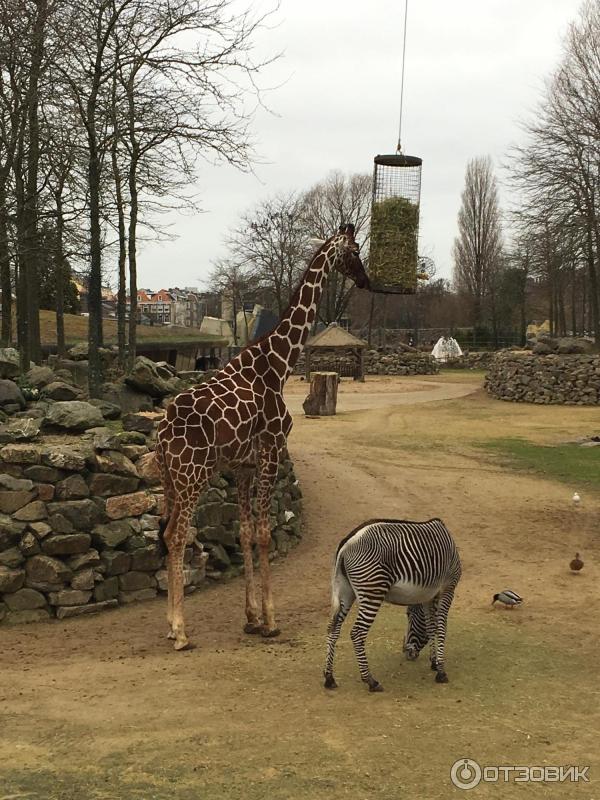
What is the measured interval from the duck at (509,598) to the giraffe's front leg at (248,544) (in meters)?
2.40

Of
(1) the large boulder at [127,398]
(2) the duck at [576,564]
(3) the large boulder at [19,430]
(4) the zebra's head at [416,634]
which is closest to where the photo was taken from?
(4) the zebra's head at [416,634]

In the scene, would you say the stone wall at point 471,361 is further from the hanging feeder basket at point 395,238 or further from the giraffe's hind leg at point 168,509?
the giraffe's hind leg at point 168,509

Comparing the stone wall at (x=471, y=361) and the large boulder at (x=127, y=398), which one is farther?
the stone wall at (x=471, y=361)

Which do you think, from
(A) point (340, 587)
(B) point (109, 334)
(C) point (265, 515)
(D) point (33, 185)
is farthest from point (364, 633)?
(B) point (109, 334)

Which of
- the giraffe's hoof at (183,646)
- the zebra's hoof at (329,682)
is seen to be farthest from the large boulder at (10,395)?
the zebra's hoof at (329,682)

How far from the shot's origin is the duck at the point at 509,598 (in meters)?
7.74

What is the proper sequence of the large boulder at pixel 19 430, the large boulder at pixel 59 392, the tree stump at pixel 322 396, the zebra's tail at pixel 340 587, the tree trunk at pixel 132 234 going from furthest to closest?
the tree stump at pixel 322 396
the tree trunk at pixel 132 234
the large boulder at pixel 59 392
the large boulder at pixel 19 430
the zebra's tail at pixel 340 587

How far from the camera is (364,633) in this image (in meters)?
5.70

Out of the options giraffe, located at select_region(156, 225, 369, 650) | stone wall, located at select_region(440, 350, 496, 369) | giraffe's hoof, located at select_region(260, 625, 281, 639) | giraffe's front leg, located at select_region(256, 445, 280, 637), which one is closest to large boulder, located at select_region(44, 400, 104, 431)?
giraffe, located at select_region(156, 225, 369, 650)

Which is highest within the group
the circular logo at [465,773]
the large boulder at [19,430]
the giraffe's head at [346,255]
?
the giraffe's head at [346,255]

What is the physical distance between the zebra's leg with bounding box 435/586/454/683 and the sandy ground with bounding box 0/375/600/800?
4.6 inches

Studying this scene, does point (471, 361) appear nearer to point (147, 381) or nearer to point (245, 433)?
point (147, 381)

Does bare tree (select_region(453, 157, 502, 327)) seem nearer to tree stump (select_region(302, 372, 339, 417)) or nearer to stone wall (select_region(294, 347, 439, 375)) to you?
stone wall (select_region(294, 347, 439, 375))

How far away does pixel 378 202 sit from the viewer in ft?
73.4
